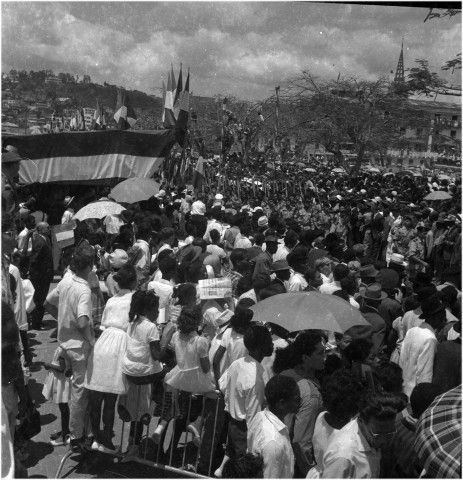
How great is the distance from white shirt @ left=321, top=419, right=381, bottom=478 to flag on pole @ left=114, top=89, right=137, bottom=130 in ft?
42.3

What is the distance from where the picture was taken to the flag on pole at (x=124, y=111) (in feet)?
48.4

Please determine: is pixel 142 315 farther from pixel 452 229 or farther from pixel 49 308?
pixel 452 229

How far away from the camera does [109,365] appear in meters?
4.30

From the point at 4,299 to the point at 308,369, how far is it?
5.91ft

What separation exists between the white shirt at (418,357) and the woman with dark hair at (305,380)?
78 cm

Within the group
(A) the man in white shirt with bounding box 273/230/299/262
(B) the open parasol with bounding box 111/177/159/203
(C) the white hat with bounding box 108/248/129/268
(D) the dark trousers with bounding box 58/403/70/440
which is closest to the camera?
(D) the dark trousers with bounding box 58/403/70/440

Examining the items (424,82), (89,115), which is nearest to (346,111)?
(89,115)

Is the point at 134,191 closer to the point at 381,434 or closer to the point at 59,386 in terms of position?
the point at 59,386

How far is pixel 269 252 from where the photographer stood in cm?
743

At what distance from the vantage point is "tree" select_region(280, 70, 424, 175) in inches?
1109

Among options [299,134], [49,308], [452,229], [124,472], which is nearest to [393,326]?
[124,472]

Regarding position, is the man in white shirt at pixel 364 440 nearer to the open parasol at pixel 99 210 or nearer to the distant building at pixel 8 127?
the distant building at pixel 8 127

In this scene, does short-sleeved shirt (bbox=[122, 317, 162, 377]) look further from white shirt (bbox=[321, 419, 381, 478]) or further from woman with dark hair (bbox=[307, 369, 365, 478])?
white shirt (bbox=[321, 419, 381, 478])

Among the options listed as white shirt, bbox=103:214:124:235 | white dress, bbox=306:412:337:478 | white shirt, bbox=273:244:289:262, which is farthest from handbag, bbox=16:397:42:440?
white shirt, bbox=103:214:124:235
